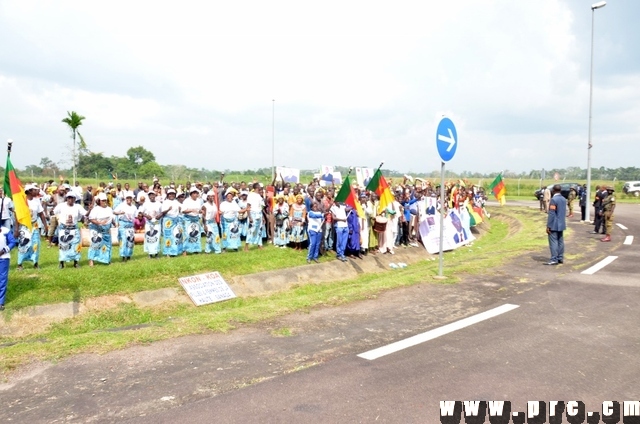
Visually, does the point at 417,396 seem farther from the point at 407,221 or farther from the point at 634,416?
the point at 407,221

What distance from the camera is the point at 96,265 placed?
37.9ft

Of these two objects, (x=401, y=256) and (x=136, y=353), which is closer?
(x=136, y=353)

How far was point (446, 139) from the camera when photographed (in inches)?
387

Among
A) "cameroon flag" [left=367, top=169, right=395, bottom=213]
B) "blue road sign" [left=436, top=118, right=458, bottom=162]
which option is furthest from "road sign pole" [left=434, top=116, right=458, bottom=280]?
"cameroon flag" [left=367, top=169, right=395, bottom=213]

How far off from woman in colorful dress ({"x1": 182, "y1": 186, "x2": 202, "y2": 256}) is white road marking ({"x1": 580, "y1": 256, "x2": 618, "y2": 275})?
9279 millimetres

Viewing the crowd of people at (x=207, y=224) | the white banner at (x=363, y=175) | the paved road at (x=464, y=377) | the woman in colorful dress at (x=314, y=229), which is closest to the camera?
the paved road at (x=464, y=377)

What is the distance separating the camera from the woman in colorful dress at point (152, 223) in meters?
12.8

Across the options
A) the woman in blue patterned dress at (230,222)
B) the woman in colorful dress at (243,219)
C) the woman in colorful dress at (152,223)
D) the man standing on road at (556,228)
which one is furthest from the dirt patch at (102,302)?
the man standing on road at (556,228)

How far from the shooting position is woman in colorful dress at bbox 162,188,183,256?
1305 cm

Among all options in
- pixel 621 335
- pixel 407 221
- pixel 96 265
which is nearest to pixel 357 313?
pixel 621 335

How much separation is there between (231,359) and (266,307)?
227 cm

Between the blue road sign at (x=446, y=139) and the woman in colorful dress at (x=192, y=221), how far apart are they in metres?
6.46

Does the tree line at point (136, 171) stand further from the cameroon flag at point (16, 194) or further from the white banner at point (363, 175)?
the cameroon flag at point (16, 194)

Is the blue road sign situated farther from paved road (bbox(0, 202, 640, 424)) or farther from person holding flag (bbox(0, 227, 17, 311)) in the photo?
person holding flag (bbox(0, 227, 17, 311))
